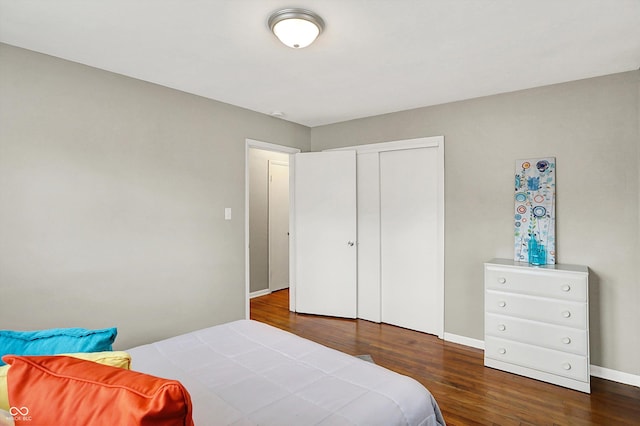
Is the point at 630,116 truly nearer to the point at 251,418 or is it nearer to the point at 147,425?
the point at 251,418

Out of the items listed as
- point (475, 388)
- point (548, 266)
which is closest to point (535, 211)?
point (548, 266)

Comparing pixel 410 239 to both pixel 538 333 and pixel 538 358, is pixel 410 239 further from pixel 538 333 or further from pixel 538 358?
pixel 538 358

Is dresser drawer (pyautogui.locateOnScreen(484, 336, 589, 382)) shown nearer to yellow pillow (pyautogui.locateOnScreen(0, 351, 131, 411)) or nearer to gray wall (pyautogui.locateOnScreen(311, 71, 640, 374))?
gray wall (pyautogui.locateOnScreen(311, 71, 640, 374))

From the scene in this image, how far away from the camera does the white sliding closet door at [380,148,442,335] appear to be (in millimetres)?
3734

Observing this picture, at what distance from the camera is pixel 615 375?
9.00 ft

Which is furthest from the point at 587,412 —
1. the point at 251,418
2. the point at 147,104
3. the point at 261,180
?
the point at 261,180

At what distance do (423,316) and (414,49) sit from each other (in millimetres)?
2729

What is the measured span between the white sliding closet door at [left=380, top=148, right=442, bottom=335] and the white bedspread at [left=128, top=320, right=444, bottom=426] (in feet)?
7.36

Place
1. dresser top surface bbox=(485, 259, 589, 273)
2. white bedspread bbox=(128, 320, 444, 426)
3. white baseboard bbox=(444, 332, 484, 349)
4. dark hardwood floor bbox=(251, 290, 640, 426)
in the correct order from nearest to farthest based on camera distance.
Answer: white bedspread bbox=(128, 320, 444, 426), dark hardwood floor bbox=(251, 290, 640, 426), dresser top surface bbox=(485, 259, 589, 273), white baseboard bbox=(444, 332, 484, 349)

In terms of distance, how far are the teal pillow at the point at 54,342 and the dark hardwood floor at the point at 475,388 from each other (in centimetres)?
205

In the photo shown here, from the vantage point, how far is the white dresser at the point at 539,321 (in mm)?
2592

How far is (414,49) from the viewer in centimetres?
235

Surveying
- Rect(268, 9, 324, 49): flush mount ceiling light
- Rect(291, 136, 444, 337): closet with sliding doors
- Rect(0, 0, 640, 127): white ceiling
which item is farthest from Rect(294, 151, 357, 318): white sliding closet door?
Rect(268, 9, 324, 49): flush mount ceiling light

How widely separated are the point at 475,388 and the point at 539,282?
0.97 meters
